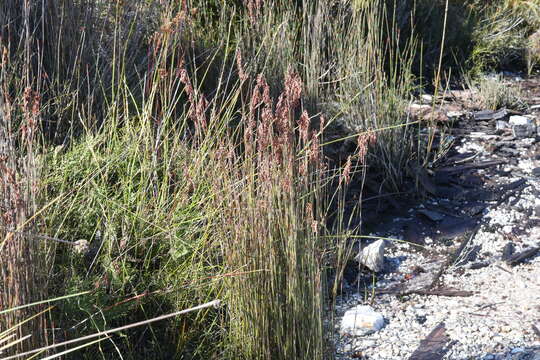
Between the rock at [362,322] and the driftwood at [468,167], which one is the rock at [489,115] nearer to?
the driftwood at [468,167]

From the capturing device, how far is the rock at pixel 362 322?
3.10 metres

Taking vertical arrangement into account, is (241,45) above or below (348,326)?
above

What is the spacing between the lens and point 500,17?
746cm

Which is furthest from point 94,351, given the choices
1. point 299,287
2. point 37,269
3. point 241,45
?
point 241,45

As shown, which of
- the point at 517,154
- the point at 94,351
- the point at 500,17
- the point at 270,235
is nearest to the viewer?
the point at 270,235

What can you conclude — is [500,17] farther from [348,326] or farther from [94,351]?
[94,351]

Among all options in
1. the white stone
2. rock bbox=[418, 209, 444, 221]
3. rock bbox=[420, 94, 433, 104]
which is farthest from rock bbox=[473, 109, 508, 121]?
rock bbox=[418, 209, 444, 221]

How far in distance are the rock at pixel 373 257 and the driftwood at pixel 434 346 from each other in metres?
0.59

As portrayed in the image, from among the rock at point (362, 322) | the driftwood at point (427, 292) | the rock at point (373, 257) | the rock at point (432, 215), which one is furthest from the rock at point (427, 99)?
the rock at point (362, 322)

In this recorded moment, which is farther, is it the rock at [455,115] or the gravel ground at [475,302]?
the rock at [455,115]

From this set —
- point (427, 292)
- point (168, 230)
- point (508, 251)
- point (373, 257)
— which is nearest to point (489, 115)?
point (508, 251)

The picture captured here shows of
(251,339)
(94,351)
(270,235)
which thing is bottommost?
(94,351)

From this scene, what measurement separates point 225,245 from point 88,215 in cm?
77

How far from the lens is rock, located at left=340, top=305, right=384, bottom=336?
3096mm
